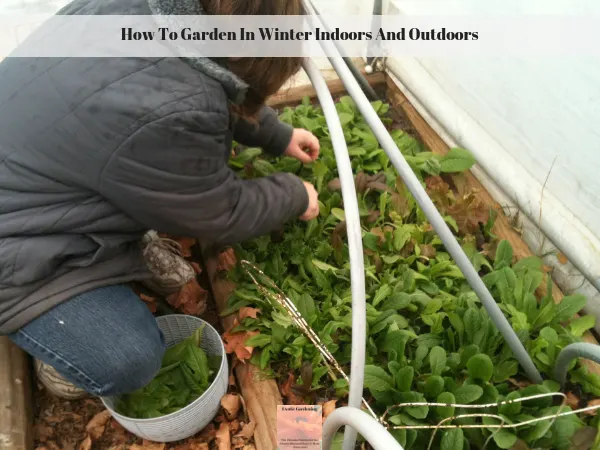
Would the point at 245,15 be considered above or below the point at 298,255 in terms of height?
above

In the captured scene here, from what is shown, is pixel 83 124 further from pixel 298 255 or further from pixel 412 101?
pixel 412 101

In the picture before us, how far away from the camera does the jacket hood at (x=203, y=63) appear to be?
0.95m

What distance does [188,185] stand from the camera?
1111 mm

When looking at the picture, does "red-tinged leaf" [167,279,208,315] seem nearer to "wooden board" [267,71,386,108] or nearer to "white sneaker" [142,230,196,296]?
"white sneaker" [142,230,196,296]

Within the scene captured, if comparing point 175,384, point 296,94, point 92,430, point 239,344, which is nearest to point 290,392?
point 239,344

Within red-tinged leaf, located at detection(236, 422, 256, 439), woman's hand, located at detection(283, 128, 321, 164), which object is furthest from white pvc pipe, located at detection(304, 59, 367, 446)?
woman's hand, located at detection(283, 128, 321, 164)

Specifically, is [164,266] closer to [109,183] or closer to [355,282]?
[109,183]

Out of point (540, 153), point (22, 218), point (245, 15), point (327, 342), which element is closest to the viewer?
point (245, 15)

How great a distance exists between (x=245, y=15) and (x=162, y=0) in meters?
0.15

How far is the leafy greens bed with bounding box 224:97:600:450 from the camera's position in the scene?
126 centimetres

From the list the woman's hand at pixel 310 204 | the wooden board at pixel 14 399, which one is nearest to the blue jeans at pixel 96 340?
the wooden board at pixel 14 399

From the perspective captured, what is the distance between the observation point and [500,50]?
1.54m

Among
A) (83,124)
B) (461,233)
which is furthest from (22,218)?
(461,233)

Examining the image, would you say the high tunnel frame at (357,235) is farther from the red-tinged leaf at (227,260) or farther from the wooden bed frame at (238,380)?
the red-tinged leaf at (227,260)
